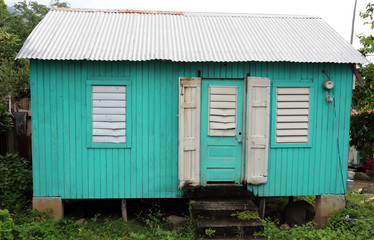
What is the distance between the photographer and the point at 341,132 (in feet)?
21.5

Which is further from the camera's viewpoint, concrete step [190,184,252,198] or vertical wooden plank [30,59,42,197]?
concrete step [190,184,252,198]

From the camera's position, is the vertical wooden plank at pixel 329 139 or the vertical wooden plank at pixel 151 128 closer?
the vertical wooden plank at pixel 151 128

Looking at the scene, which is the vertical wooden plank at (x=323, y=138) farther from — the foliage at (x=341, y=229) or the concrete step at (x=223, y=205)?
the concrete step at (x=223, y=205)

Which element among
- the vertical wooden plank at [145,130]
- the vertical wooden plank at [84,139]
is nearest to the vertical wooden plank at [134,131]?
the vertical wooden plank at [145,130]

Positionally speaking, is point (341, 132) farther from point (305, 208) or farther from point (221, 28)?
point (221, 28)

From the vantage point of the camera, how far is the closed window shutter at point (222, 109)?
6.34 meters

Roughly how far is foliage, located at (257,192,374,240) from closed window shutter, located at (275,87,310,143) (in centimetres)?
171

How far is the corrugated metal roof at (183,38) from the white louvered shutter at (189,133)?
545mm

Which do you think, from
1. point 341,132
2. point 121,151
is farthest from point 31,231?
Answer: point 341,132

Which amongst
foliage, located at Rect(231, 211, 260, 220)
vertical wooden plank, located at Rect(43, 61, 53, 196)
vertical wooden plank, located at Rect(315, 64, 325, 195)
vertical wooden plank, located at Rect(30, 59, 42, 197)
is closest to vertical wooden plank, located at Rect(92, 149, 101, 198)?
vertical wooden plank, located at Rect(43, 61, 53, 196)

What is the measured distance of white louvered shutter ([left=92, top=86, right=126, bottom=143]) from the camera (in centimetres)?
621

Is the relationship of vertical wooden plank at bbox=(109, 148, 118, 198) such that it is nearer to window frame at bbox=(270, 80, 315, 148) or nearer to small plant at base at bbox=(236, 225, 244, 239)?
small plant at base at bbox=(236, 225, 244, 239)

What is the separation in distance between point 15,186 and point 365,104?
8.87 metres

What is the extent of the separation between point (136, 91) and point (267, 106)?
2522mm
